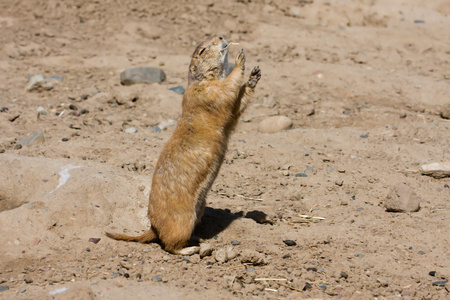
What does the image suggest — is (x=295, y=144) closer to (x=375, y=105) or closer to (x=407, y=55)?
(x=375, y=105)

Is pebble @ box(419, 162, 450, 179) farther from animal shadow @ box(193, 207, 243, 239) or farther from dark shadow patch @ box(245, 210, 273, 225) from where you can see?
animal shadow @ box(193, 207, 243, 239)

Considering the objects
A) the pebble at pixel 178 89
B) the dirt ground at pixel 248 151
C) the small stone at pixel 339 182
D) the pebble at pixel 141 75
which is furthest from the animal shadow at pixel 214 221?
the pebble at pixel 141 75

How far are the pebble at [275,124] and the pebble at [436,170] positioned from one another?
2167mm

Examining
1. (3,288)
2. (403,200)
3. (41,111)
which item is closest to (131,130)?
(41,111)

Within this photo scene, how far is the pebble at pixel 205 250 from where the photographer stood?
14.8 ft

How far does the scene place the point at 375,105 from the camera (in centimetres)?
832

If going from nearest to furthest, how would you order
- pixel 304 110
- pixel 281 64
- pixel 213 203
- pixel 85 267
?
1. pixel 85 267
2. pixel 213 203
3. pixel 304 110
4. pixel 281 64

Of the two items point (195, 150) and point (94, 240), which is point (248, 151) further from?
point (94, 240)

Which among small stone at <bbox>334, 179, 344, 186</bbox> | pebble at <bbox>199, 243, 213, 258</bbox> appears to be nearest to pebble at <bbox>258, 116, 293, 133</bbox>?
small stone at <bbox>334, 179, 344, 186</bbox>

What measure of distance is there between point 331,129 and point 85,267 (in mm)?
4541

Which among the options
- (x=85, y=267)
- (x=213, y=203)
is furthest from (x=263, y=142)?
(x=85, y=267)

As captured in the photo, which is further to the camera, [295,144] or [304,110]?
[304,110]

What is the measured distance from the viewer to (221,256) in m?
4.45

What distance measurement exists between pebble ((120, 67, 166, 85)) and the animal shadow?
3.98 metres
